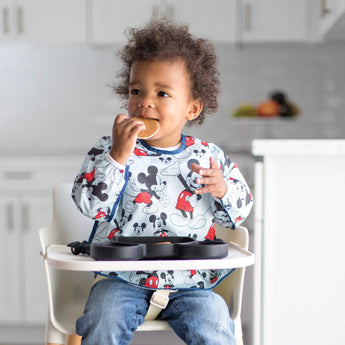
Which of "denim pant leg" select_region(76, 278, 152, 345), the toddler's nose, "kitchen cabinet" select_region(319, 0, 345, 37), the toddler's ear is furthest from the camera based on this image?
"kitchen cabinet" select_region(319, 0, 345, 37)

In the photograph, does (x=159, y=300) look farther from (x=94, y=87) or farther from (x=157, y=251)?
(x=94, y=87)

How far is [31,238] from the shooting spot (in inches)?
103

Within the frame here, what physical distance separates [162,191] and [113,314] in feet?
0.92

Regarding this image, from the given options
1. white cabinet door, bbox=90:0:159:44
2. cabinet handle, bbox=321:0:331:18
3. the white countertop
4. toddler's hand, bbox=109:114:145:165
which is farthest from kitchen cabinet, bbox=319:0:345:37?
toddler's hand, bbox=109:114:145:165

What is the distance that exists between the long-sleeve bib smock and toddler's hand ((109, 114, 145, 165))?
0.03 m

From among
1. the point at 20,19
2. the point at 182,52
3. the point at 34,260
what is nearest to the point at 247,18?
the point at 20,19

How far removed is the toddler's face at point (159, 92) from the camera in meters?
1.15

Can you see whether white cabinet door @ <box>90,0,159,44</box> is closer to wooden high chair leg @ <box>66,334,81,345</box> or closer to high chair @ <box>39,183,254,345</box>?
high chair @ <box>39,183,254,345</box>

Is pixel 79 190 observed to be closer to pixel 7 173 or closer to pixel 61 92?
pixel 7 173

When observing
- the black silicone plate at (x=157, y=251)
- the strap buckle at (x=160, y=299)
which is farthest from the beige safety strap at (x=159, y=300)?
the black silicone plate at (x=157, y=251)

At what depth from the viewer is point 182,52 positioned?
1.19 m

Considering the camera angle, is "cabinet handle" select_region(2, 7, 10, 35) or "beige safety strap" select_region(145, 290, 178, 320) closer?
"beige safety strap" select_region(145, 290, 178, 320)

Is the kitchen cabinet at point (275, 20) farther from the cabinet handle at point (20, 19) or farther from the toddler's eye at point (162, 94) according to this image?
the toddler's eye at point (162, 94)

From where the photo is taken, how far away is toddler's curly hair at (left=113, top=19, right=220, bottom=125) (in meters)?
1.18
